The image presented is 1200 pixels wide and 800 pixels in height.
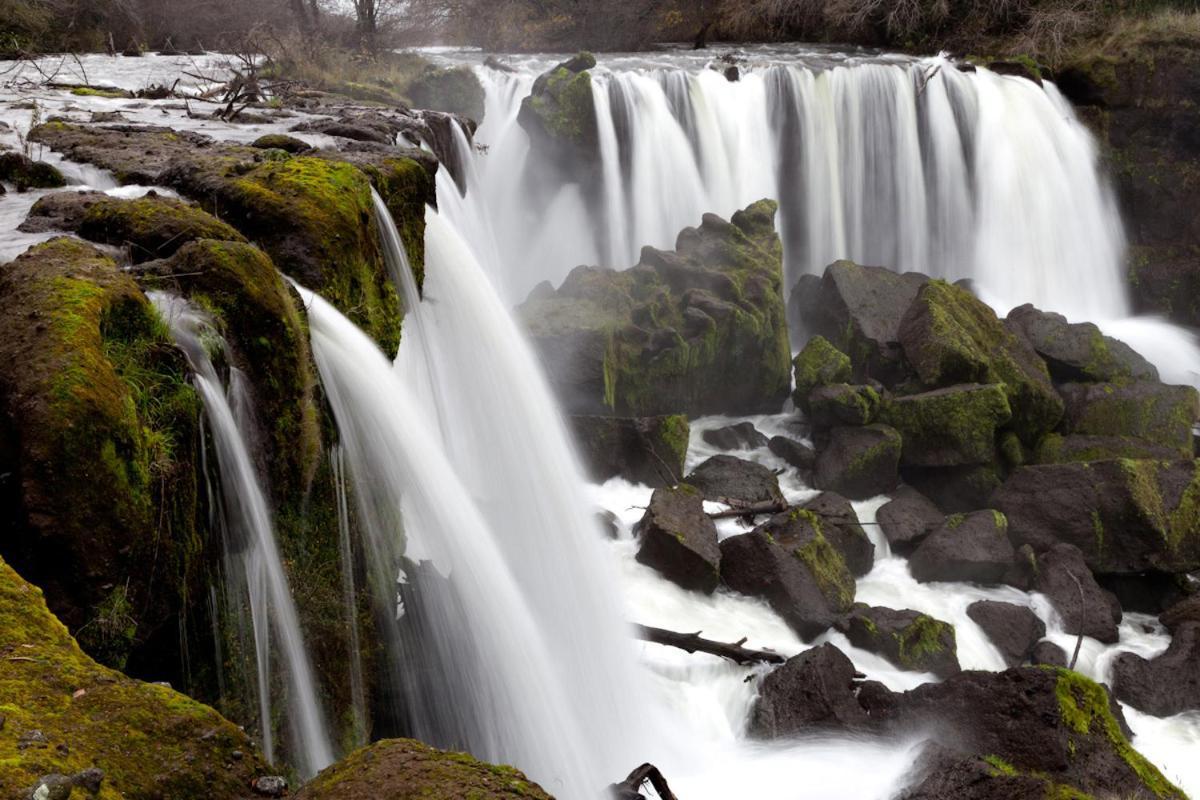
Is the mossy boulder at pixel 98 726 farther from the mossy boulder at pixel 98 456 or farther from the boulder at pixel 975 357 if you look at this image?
the boulder at pixel 975 357

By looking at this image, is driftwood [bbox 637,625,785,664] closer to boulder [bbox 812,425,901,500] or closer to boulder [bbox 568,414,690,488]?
boulder [bbox 568,414,690,488]

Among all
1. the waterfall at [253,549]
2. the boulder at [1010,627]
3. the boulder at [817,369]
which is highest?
the waterfall at [253,549]

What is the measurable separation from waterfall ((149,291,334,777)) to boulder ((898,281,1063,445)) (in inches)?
353

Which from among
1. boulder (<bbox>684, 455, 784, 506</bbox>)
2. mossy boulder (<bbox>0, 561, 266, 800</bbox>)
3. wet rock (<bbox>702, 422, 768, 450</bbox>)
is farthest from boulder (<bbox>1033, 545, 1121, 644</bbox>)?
mossy boulder (<bbox>0, 561, 266, 800</bbox>)

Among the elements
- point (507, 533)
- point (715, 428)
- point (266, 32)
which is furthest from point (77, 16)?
point (507, 533)

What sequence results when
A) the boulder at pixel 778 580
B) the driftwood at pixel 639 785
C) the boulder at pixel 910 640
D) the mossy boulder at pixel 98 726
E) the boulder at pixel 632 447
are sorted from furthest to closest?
the boulder at pixel 632 447 → the boulder at pixel 778 580 → the boulder at pixel 910 640 → the driftwood at pixel 639 785 → the mossy boulder at pixel 98 726

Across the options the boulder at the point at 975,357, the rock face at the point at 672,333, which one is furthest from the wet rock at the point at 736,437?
the boulder at the point at 975,357

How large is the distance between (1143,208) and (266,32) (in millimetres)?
17927

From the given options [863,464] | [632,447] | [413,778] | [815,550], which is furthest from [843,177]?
[413,778]

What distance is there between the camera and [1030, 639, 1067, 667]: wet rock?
26.3 ft

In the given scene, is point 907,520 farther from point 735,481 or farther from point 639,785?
point 639,785

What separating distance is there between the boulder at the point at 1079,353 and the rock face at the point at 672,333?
353cm

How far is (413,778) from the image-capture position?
7.79 ft

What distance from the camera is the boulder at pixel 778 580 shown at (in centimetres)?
798
